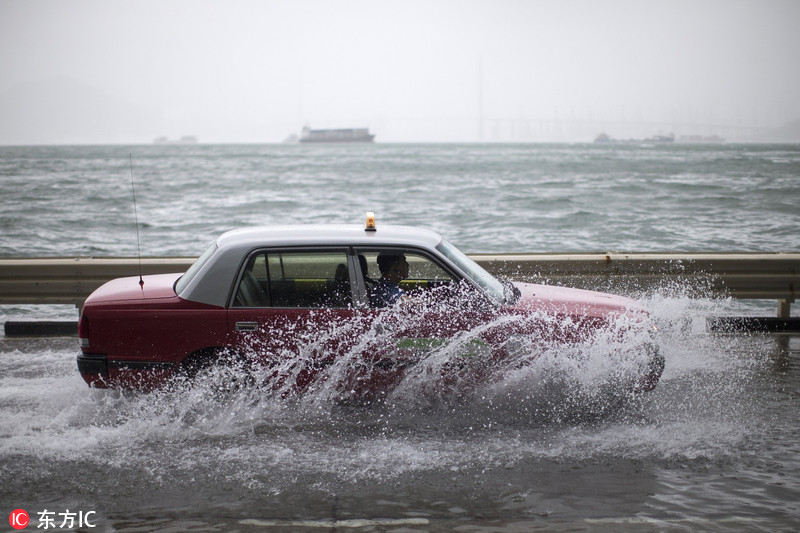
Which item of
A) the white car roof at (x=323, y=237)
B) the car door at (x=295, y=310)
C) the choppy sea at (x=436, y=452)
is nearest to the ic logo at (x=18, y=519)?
the choppy sea at (x=436, y=452)

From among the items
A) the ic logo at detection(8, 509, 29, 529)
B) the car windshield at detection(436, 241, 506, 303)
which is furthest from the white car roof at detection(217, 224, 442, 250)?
the ic logo at detection(8, 509, 29, 529)

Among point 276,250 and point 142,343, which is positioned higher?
point 276,250

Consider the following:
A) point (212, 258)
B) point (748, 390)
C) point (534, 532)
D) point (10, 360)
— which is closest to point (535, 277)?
point (748, 390)

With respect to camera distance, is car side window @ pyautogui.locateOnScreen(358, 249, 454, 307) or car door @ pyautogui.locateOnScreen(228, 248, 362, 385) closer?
car door @ pyautogui.locateOnScreen(228, 248, 362, 385)

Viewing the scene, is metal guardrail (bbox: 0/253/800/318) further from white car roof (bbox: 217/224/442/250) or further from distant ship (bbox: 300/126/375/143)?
distant ship (bbox: 300/126/375/143)

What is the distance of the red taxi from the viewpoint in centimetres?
534

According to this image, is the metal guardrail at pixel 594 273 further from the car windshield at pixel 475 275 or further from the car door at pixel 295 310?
Result: the car door at pixel 295 310

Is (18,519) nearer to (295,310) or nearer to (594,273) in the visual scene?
(295,310)

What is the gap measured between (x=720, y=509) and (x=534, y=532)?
1128mm

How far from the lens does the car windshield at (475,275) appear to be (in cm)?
562

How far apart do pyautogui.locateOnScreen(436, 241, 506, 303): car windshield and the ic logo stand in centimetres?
322

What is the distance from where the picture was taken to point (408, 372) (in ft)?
17.6

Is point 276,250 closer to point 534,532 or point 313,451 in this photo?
point 313,451

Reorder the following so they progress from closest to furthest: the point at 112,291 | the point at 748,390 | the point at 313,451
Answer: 1. the point at 313,451
2. the point at 112,291
3. the point at 748,390
